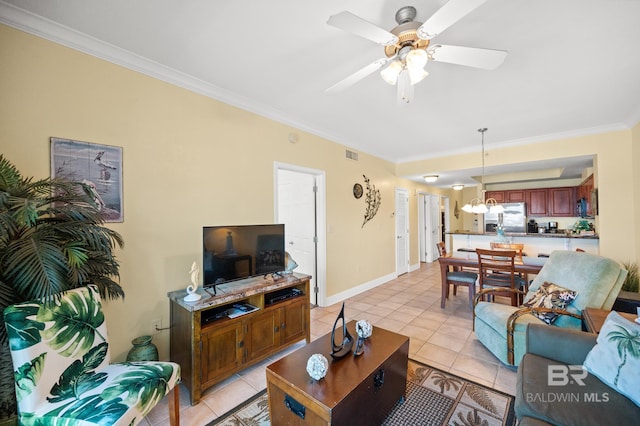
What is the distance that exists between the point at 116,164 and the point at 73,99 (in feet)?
1.67

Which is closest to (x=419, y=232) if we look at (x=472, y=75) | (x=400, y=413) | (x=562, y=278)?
(x=562, y=278)

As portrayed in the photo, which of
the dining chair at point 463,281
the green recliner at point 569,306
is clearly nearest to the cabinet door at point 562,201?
the dining chair at point 463,281

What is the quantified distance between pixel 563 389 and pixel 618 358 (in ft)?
1.06

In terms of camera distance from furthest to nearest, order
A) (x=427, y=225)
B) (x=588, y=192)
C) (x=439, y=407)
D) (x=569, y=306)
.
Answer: (x=427, y=225), (x=588, y=192), (x=569, y=306), (x=439, y=407)

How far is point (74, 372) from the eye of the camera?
1.43m

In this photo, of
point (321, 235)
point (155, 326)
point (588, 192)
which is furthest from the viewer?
point (588, 192)

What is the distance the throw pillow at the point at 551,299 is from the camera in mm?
2287

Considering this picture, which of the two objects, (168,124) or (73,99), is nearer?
(73,99)

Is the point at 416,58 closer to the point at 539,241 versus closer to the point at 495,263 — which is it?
the point at 495,263

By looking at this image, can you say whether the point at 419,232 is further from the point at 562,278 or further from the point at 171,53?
the point at 171,53

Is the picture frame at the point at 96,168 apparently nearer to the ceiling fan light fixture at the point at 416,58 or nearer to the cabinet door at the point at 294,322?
the cabinet door at the point at 294,322

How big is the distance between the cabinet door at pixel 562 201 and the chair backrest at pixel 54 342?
8748 mm

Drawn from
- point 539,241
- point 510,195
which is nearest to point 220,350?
point 539,241

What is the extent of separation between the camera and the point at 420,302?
4215 millimetres
